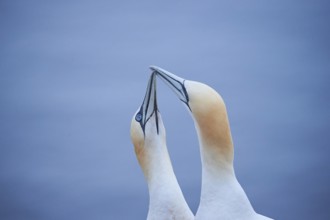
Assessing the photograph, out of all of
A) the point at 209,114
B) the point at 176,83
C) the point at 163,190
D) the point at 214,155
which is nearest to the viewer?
the point at 209,114

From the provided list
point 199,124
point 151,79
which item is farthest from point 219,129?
point 151,79

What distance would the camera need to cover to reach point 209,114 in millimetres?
3635

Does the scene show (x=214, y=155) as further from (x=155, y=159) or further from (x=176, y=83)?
(x=155, y=159)

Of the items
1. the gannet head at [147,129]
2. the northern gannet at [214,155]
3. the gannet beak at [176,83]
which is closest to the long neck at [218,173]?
the northern gannet at [214,155]

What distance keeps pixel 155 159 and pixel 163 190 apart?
0.85 feet

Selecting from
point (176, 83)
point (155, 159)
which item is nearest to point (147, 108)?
point (155, 159)

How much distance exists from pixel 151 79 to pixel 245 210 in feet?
4.05

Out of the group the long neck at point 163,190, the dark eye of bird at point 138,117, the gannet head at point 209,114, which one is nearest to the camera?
the gannet head at point 209,114

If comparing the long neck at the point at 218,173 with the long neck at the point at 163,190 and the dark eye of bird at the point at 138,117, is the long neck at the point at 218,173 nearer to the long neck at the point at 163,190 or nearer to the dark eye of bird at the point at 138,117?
the long neck at the point at 163,190

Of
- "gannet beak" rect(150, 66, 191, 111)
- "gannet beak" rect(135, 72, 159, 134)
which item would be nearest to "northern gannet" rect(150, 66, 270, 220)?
"gannet beak" rect(150, 66, 191, 111)

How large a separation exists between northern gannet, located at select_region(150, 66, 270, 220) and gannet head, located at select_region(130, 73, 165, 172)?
56cm

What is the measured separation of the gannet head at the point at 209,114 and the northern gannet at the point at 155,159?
61 cm

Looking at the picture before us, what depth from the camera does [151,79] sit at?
4.24 m

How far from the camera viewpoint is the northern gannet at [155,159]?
432 cm
